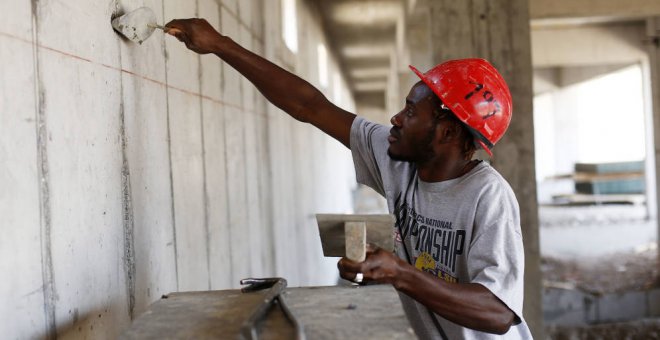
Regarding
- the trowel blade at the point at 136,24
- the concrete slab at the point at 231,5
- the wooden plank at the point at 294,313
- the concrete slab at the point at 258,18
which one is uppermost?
the concrete slab at the point at 258,18

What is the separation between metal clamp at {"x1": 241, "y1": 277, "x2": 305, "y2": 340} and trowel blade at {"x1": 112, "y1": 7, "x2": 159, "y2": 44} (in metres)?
1.13

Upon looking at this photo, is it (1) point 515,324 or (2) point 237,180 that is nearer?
(1) point 515,324

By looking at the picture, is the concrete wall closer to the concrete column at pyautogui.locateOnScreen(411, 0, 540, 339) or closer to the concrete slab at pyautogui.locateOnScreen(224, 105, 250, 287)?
the concrete slab at pyautogui.locateOnScreen(224, 105, 250, 287)

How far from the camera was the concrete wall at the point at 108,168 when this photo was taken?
1.78 meters

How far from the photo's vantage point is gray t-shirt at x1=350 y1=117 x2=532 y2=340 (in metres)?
2.25

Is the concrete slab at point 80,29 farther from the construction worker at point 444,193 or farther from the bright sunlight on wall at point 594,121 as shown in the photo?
the bright sunlight on wall at point 594,121

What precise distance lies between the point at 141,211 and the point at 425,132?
1.26m

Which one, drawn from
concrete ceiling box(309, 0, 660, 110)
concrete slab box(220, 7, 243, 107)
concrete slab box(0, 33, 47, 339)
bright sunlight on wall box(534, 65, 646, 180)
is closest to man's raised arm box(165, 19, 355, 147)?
concrete slab box(0, 33, 47, 339)

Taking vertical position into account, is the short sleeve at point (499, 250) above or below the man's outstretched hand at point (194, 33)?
below

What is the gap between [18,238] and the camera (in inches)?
68.7

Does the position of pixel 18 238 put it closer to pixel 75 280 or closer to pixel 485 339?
pixel 75 280

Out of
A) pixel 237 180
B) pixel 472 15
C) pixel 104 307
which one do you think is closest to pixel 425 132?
pixel 104 307

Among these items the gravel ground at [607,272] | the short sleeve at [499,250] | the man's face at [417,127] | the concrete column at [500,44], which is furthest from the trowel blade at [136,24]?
the gravel ground at [607,272]

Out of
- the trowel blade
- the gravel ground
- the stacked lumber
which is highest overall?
the trowel blade
